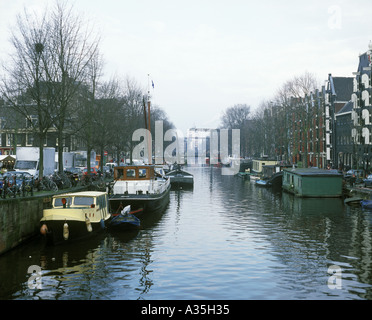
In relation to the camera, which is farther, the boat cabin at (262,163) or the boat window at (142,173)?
the boat cabin at (262,163)

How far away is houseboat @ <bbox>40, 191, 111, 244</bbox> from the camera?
2453 centimetres

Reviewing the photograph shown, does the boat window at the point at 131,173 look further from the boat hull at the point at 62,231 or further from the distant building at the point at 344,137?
the distant building at the point at 344,137

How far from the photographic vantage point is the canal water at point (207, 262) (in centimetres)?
1689

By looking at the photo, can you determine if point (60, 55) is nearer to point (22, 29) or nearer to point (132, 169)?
point (22, 29)

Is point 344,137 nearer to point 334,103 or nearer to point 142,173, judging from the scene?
point 334,103

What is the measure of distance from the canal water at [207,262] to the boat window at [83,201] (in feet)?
6.70

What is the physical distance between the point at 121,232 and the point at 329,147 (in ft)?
238

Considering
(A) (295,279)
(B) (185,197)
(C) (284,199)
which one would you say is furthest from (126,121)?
(A) (295,279)

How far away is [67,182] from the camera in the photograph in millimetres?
43188

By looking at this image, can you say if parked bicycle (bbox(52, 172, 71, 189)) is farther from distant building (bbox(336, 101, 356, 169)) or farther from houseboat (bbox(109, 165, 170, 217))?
distant building (bbox(336, 101, 356, 169))

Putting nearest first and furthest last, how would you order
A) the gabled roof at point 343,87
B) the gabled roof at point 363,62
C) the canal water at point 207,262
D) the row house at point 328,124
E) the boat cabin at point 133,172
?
the canal water at point 207,262 → the boat cabin at point 133,172 → the gabled roof at point 363,62 → the row house at point 328,124 → the gabled roof at point 343,87

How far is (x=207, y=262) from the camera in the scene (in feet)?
69.9

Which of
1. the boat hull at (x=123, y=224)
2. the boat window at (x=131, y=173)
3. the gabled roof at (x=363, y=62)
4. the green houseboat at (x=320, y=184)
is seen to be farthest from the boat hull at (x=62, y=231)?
the gabled roof at (x=363, y=62)

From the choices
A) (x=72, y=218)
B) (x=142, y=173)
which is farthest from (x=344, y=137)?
(x=72, y=218)
